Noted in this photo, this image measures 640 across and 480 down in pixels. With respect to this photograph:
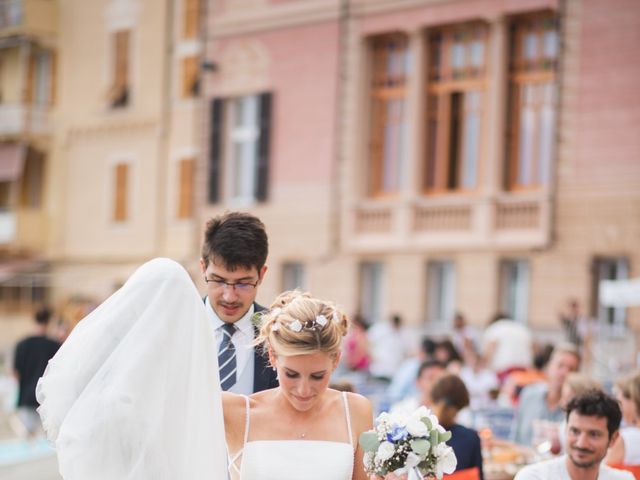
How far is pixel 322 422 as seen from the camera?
3441mm

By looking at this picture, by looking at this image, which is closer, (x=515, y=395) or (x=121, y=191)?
(x=515, y=395)

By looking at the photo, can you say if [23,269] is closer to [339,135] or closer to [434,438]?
[339,135]

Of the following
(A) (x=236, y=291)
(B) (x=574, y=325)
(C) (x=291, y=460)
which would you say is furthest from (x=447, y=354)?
(C) (x=291, y=460)

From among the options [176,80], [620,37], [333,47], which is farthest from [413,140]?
[176,80]

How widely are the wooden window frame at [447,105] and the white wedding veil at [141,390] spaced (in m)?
14.6

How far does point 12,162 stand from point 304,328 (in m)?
24.4

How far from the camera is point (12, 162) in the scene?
26.3 meters

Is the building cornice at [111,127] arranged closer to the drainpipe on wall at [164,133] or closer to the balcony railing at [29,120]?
the drainpipe on wall at [164,133]

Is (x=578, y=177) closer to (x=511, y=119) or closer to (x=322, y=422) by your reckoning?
(x=511, y=119)

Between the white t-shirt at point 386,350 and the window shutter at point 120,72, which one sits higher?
the window shutter at point 120,72

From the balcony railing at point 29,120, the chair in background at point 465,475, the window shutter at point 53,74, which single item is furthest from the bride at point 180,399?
the window shutter at point 53,74

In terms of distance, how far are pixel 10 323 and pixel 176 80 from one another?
25.1 feet

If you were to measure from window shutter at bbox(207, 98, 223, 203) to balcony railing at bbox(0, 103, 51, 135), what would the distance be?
6330 millimetres

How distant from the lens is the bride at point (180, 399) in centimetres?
296
